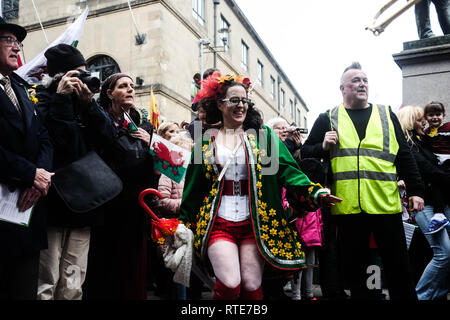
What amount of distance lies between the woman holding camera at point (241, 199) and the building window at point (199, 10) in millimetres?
19391

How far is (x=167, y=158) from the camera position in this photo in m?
3.65

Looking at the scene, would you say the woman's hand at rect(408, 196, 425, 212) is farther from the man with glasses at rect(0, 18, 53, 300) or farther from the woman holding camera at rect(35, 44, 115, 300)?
the man with glasses at rect(0, 18, 53, 300)

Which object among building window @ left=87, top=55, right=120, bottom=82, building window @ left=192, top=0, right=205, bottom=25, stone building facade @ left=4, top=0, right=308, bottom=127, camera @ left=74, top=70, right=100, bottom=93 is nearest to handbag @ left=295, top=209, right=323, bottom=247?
camera @ left=74, top=70, right=100, bottom=93

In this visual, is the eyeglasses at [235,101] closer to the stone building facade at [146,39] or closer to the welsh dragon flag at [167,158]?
the welsh dragon flag at [167,158]

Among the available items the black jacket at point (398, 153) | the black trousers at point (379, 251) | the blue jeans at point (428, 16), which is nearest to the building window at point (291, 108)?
the blue jeans at point (428, 16)

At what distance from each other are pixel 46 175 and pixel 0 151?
0.30 metres

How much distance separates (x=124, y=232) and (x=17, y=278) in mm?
1204

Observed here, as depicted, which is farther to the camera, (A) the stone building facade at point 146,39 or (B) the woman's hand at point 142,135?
(A) the stone building facade at point 146,39

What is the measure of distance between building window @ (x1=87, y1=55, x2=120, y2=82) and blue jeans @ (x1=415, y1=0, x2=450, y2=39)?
14320mm

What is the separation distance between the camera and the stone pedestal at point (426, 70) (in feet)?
18.6

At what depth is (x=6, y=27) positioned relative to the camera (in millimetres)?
2748

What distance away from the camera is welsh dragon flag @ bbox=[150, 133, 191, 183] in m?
3.61

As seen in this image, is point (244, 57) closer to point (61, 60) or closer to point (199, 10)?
point (199, 10)

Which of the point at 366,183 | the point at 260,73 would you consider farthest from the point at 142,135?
the point at 260,73
